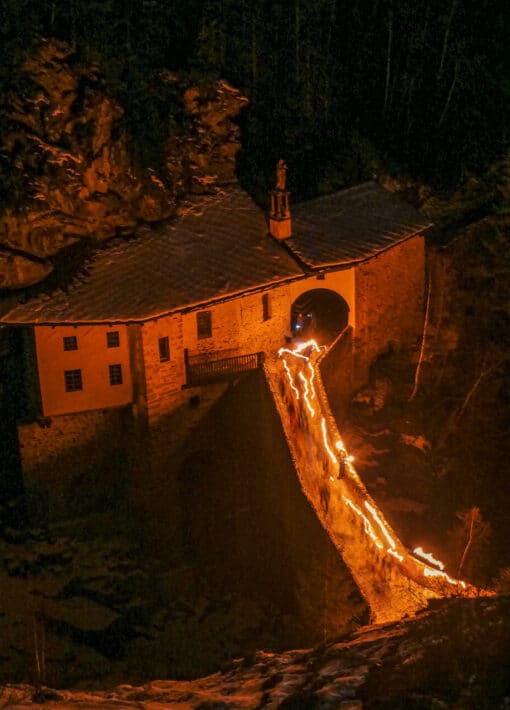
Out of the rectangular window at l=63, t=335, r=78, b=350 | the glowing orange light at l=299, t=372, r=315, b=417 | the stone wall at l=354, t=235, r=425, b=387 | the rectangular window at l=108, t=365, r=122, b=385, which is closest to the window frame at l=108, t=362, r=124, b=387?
the rectangular window at l=108, t=365, r=122, b=385

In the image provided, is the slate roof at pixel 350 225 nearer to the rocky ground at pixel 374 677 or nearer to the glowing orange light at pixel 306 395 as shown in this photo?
the glowing orange light at pixel 306 395

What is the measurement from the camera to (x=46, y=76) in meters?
36.1

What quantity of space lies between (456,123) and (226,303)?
22.6 meters

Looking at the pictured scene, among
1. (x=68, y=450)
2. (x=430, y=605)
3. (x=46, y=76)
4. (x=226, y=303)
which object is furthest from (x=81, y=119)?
(x=430, y=605)

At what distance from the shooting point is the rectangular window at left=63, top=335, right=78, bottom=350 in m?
34.1

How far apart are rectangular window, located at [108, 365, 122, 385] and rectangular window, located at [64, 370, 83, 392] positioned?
4.08ft

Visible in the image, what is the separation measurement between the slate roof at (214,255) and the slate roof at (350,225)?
0.15 feet

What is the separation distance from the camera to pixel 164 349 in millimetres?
35125

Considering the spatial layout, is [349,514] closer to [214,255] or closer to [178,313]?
[178,313]

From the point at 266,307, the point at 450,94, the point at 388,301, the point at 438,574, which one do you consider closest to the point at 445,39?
the point at 450,94

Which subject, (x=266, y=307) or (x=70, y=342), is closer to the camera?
(x=70, y=342)

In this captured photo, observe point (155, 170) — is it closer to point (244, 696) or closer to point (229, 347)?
point (229, 347)

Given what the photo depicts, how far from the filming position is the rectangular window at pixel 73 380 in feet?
113

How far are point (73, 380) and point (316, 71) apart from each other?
78.8 ft
